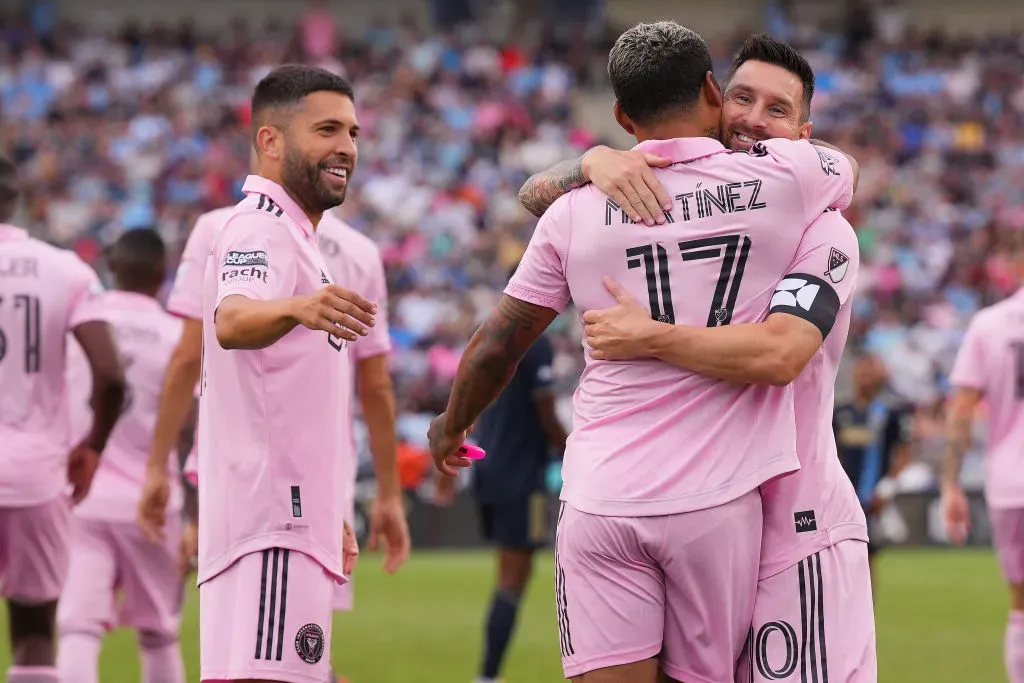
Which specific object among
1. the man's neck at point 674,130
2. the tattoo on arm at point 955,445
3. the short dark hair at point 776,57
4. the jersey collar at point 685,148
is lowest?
the tattoo on arm at point 955,445

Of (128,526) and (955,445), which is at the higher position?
(955,445)

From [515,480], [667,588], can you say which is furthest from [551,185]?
[515,480]

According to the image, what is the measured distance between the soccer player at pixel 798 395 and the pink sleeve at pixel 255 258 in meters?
0.83

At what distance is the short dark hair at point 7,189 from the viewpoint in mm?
7359

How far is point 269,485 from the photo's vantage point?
5.03m

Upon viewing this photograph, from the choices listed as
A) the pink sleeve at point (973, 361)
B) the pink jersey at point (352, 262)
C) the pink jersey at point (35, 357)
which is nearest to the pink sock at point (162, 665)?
the pink jersey at point (35, 357)

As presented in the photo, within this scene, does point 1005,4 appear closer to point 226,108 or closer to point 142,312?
point 226,108

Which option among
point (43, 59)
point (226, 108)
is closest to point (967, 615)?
point (226, 108)

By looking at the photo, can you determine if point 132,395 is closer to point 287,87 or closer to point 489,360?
point 287,87

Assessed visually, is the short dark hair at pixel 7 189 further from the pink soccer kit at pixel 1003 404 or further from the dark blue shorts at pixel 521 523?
the pink soccer kit at pixel 1003 404

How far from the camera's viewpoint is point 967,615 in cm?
1421

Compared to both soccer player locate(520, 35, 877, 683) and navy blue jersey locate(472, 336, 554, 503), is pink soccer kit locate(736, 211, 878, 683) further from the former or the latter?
navy blue jersey locate(472, 336, 554, 503)

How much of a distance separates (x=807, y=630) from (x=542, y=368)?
19.1 ft

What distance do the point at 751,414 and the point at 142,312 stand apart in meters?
→ 4.85
